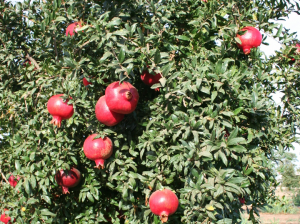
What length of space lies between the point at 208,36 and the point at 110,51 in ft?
2.76

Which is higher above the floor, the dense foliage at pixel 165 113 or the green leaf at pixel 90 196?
the dense foliage at pixel 165 113

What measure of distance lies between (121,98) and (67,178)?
91 centimetres

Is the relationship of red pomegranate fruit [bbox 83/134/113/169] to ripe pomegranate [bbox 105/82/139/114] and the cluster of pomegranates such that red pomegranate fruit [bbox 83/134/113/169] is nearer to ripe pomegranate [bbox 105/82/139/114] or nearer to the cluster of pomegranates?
the cluster of pomegranates

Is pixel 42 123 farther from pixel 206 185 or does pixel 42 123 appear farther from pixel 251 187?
pixel 251 187

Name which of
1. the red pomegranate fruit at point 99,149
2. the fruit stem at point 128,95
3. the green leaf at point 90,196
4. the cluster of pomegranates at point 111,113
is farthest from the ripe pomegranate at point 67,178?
the fruit stem at point 128,95

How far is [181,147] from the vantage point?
67.7 inches

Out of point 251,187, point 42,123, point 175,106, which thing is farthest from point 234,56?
point 42,123

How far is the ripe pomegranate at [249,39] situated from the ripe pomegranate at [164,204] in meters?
1.18

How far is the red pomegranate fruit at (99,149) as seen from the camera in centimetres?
195

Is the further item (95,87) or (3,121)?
(3,121)

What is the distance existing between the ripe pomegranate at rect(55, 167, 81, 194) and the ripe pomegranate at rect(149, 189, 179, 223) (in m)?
0.75

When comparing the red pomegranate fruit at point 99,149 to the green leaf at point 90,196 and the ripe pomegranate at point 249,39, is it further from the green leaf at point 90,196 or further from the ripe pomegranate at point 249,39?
the ripe pomegranate at point 249,39

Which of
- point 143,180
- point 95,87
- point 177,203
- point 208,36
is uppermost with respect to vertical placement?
point 208,36

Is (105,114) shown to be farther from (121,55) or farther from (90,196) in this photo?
(90,196)
